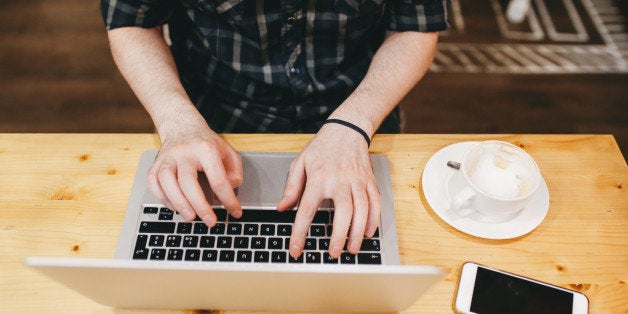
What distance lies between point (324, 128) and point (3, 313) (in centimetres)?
64

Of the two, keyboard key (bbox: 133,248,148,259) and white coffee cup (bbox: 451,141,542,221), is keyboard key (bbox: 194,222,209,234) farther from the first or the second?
white coffee cup (bbox: 451,141,542,221)

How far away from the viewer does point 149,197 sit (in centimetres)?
84

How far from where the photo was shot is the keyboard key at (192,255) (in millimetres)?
764

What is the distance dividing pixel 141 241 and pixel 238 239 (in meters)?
0.17

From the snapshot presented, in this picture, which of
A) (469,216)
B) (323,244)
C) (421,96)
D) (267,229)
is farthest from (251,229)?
(421,96)

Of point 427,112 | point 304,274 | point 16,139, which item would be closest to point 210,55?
point 16,139

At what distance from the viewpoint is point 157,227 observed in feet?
2.62

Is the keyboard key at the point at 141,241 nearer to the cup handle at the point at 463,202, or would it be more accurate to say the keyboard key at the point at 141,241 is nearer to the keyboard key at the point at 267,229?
the keyboard key at the point at 267,229

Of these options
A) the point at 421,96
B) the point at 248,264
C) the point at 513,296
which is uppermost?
the point at 248,264

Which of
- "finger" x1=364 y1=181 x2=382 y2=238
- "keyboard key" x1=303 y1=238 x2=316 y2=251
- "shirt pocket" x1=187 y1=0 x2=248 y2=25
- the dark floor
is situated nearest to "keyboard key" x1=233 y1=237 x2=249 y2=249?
"keyboard key" x1=303 y1=238 x2=316 y2=251

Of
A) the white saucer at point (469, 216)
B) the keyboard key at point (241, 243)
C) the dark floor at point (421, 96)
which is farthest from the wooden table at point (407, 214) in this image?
the dark floor at point (421, 96)

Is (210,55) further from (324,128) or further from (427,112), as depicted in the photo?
(427,112)

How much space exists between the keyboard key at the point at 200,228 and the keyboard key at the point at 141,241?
0.28 feet

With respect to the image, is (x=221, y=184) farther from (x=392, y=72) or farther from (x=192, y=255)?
(x=392, y=72)
